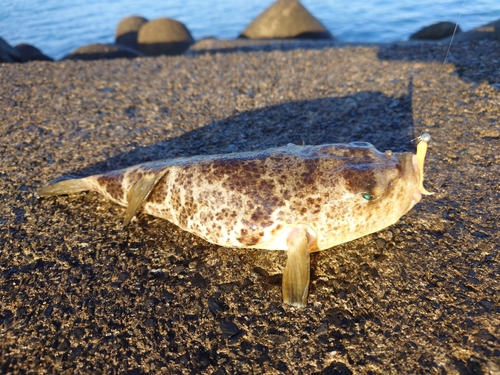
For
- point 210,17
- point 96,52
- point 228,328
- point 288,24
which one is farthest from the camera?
point 210,17

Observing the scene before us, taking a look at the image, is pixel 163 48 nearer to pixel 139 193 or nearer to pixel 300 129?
pixel 300 129

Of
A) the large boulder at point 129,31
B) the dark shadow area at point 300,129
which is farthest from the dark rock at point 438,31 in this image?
the large boulder at point 129,31

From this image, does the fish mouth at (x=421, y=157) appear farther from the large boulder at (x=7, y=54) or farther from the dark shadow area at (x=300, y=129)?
the large boulder at (x=7, y=54)

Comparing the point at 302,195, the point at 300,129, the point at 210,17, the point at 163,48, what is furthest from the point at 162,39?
the point at 302,195

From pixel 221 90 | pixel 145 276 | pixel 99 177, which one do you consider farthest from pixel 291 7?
pixel 145 276

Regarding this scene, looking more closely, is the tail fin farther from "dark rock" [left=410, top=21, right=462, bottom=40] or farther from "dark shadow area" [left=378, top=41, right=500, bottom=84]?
"dark rock" [left=410, top=21, right=462, bottom=40]

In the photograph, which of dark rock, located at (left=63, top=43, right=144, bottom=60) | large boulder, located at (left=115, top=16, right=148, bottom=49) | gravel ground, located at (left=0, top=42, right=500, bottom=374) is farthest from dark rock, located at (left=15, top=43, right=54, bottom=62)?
Result: gravel ground, located at (left=0, top=42, right=500, bottom=374)

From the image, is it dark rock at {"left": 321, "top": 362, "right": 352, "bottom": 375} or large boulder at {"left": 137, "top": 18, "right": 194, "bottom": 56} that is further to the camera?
large boulder at {"left": 137, "top": 18, "right": 194, "bottom": 56}
